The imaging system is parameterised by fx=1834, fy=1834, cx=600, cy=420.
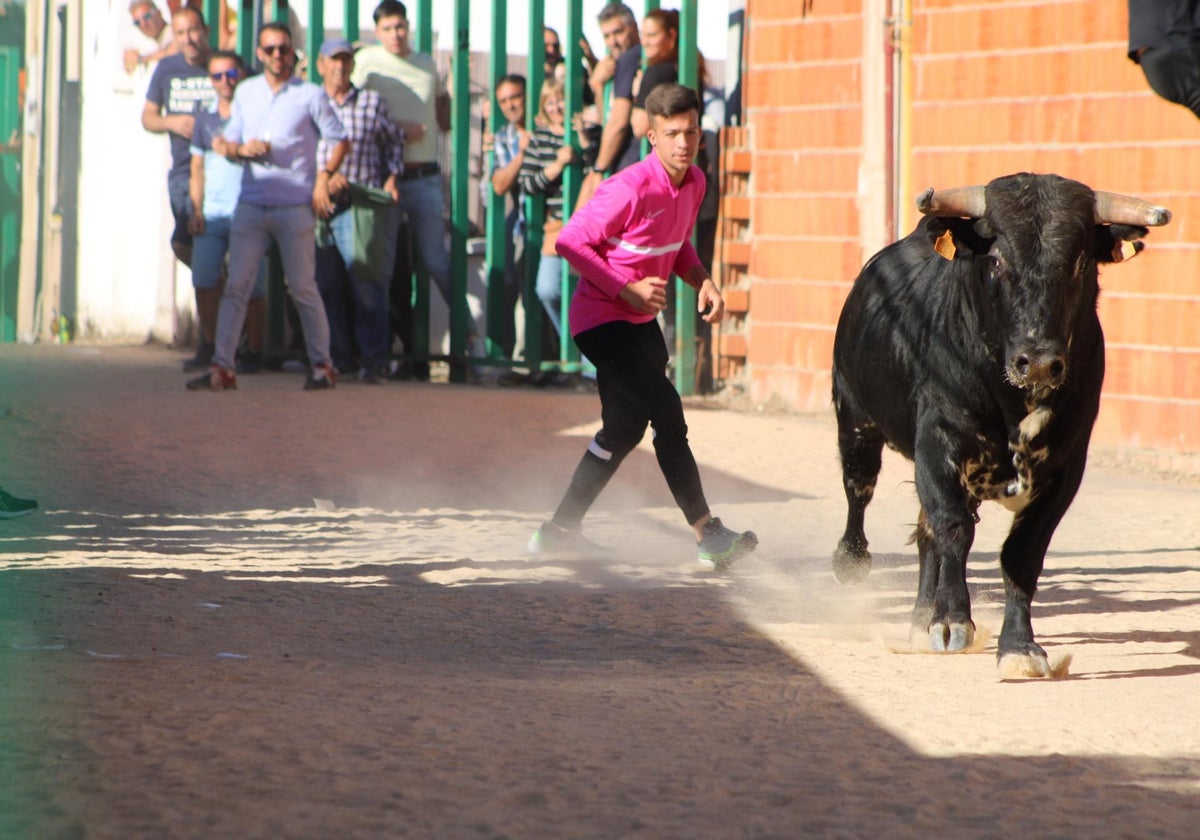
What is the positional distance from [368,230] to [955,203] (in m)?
8.47

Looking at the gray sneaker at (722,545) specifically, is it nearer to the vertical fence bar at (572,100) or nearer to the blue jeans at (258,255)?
the blue jeans at (258,255)

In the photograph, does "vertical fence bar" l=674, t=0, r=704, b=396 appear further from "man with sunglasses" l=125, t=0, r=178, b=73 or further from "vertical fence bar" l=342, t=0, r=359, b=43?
"man with sunglasses" l=125, t=0, r=178, b=73

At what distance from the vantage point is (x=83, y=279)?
65.6 feet

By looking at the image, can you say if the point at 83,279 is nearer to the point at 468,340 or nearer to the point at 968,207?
the point at 468,340

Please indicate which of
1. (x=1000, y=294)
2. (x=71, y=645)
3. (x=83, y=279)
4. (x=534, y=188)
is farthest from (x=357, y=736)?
(x=83, y=279)

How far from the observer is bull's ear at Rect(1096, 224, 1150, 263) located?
529 cm

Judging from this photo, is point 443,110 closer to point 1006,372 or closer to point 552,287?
point 552,287

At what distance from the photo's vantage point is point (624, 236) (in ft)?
23.1

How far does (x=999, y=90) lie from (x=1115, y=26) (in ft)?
2.80

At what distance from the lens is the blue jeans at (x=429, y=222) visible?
13703mm

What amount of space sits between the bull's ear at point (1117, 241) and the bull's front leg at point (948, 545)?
748 millimetres

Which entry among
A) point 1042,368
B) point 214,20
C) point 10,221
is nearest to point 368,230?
point 214,20

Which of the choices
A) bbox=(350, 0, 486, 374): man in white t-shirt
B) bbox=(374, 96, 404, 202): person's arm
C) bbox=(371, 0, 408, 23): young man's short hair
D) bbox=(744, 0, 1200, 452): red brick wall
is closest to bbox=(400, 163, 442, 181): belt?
bbox=(350, 0, 486, 374): man in white t-shirt

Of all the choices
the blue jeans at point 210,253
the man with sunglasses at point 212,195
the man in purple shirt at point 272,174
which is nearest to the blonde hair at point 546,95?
the man in purple shirt at point 272,174
